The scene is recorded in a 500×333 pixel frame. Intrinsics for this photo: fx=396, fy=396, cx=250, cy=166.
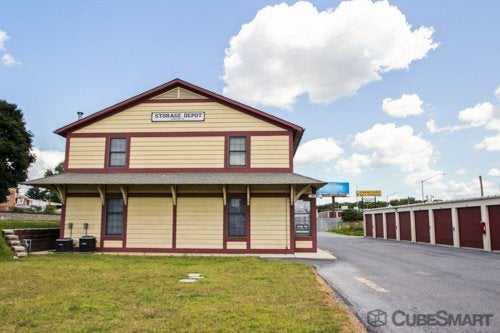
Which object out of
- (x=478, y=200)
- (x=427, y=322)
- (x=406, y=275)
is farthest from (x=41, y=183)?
(x=478, y=200)

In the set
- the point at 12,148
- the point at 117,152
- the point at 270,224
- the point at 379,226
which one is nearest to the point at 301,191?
the point at 270,224

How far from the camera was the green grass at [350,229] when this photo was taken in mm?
50662

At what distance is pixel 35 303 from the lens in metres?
6.97

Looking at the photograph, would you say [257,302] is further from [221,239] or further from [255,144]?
[255,144]

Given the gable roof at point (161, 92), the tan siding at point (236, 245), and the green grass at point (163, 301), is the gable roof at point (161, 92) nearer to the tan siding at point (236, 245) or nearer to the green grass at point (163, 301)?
the tan siding at point (236, 245)

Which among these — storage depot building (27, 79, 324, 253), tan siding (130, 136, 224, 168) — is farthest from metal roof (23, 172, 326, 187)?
tan siding (130, 136, 224, 168)

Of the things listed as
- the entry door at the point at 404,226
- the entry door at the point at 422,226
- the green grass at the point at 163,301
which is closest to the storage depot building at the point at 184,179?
the green grass at the point at 163,301

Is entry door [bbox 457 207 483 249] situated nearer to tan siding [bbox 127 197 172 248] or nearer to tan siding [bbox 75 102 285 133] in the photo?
tan siding [bbox 75 102 285 133]

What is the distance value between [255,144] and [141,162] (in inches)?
214

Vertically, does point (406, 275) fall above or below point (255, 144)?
below

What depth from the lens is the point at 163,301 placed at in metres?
7.18

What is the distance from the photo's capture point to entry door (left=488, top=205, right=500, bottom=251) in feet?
69.6

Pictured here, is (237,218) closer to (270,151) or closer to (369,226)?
(270,151)

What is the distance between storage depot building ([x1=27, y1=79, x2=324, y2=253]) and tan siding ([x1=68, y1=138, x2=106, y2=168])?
48 mm
